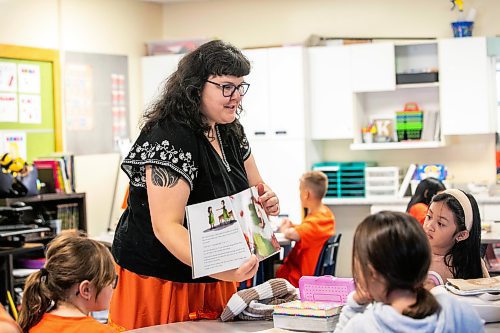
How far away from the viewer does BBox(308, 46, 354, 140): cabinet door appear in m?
7.25

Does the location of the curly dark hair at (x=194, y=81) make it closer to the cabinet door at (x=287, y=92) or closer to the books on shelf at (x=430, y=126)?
the cabinet door at (x=287, y=92)

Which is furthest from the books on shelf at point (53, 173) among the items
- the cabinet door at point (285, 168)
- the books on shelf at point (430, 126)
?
the books on shelf at point (430, 126)

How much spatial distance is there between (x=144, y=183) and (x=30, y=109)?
4110 mm

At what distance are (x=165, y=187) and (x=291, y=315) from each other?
534 mm

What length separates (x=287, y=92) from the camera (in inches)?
284

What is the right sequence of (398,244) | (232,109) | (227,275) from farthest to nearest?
1. (232,109)
2. (227,275)
3. (398,244)

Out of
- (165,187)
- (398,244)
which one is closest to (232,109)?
(165,187)

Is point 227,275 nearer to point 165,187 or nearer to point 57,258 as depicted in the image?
point 165,187

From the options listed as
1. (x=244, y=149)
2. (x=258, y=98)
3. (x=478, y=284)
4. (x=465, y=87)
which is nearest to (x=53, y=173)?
(x=258, y=98)

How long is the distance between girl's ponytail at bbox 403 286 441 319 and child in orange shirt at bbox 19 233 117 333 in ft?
3.25

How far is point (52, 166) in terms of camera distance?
6.32 metres

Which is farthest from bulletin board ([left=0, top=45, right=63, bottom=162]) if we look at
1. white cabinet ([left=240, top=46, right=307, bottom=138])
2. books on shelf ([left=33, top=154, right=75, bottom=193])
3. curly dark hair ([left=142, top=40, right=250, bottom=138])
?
curly dark hair ([left=142, top=40, right=250, bottom=138])

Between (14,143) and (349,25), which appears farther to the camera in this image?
(349,25)

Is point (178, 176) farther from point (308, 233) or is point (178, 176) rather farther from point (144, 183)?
point (308, 233)
